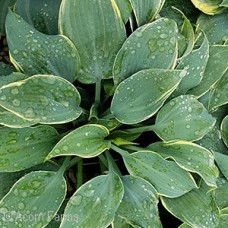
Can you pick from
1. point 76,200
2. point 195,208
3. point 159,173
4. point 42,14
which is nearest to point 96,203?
point 76,200

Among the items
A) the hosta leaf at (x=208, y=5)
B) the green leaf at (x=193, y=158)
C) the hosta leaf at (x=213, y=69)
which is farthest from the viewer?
the hosta leaf at (x=208, y=5)

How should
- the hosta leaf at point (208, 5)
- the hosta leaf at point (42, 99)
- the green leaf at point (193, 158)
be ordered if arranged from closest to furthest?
1. the hosta leaf at point (42, 99)
2. the green leaf at point (193, 158)
3. the hosta leaf at point (208, 5)

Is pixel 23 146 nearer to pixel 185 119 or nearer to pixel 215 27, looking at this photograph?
pixel 185 119

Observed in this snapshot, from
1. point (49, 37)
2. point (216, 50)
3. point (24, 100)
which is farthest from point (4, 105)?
point (216, 50)

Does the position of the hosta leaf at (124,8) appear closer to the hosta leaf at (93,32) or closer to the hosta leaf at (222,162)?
the hosta leaf at (93,32)

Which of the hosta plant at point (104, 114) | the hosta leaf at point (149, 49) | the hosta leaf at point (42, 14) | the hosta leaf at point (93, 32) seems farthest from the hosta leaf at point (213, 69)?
the hosta leaf at point (42, 14)

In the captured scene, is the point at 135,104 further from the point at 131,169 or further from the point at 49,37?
the point at 49,37

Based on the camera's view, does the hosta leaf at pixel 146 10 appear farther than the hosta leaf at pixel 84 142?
Yes
